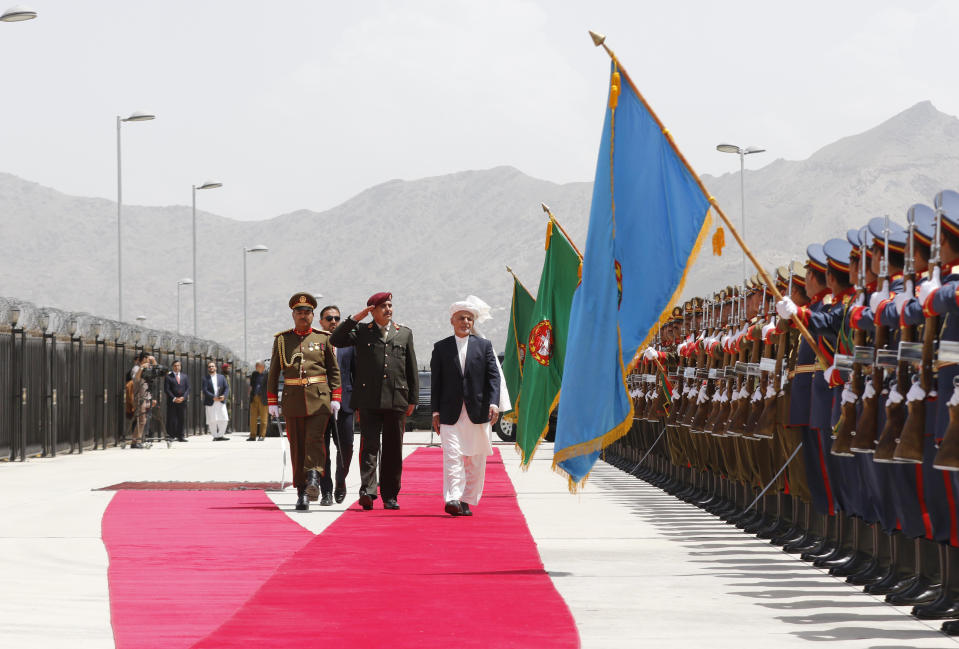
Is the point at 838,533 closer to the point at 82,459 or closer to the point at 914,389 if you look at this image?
the point at 914,389

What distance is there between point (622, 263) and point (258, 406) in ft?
103

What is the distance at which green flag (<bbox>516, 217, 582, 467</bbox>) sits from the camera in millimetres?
20969

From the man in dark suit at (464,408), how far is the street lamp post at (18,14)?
11968 mm

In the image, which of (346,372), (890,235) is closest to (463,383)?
(346,372)

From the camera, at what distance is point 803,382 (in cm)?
1116

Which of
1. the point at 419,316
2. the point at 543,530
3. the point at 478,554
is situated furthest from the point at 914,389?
the point at 419,316

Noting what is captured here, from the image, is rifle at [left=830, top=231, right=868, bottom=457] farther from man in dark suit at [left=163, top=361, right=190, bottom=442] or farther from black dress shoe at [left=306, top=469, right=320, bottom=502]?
man in dark suit at [left=163, top=361, right=190, bottom=442]

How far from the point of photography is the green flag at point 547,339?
21.0 m

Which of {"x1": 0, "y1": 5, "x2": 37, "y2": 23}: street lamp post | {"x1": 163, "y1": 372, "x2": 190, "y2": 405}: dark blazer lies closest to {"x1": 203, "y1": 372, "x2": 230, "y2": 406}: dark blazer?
{"x1": 163, "y1": 372, "x2": 190, "y2": 405}: dark blazer

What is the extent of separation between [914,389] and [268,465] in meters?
18.5

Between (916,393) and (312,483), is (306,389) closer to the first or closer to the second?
(312,483)

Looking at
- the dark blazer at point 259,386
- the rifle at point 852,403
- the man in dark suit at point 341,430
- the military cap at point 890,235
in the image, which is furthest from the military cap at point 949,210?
the dark blazer at point 259,386

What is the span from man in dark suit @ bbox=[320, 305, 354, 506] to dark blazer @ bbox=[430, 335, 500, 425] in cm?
115

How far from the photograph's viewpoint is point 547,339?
2122 cm
